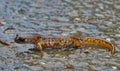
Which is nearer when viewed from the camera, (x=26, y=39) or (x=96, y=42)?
(x=26, y=39)

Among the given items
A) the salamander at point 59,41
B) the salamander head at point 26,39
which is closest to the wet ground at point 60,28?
the salamander at point 59,41

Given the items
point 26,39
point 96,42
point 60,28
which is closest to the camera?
point 26,39

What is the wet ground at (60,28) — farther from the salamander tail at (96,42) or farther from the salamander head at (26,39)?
the salamander head at (26,39)

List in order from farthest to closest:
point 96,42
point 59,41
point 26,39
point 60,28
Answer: point 60,28 → point 96,42 → point 59,41 → point 26,39

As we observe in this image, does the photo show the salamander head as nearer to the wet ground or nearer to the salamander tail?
the wet ground

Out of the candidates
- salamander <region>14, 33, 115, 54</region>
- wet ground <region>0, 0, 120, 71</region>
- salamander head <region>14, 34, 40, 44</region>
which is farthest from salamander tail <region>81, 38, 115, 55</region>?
salamander head <region>14, 34, 40, 44</region>

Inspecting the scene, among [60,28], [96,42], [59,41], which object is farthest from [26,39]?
[60,28]

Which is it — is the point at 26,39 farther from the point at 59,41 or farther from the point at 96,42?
the point at 96,42

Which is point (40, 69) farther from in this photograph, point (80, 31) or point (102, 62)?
point (80, 31)

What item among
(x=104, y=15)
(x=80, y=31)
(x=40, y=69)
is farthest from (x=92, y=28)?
(x=40, y=69)
